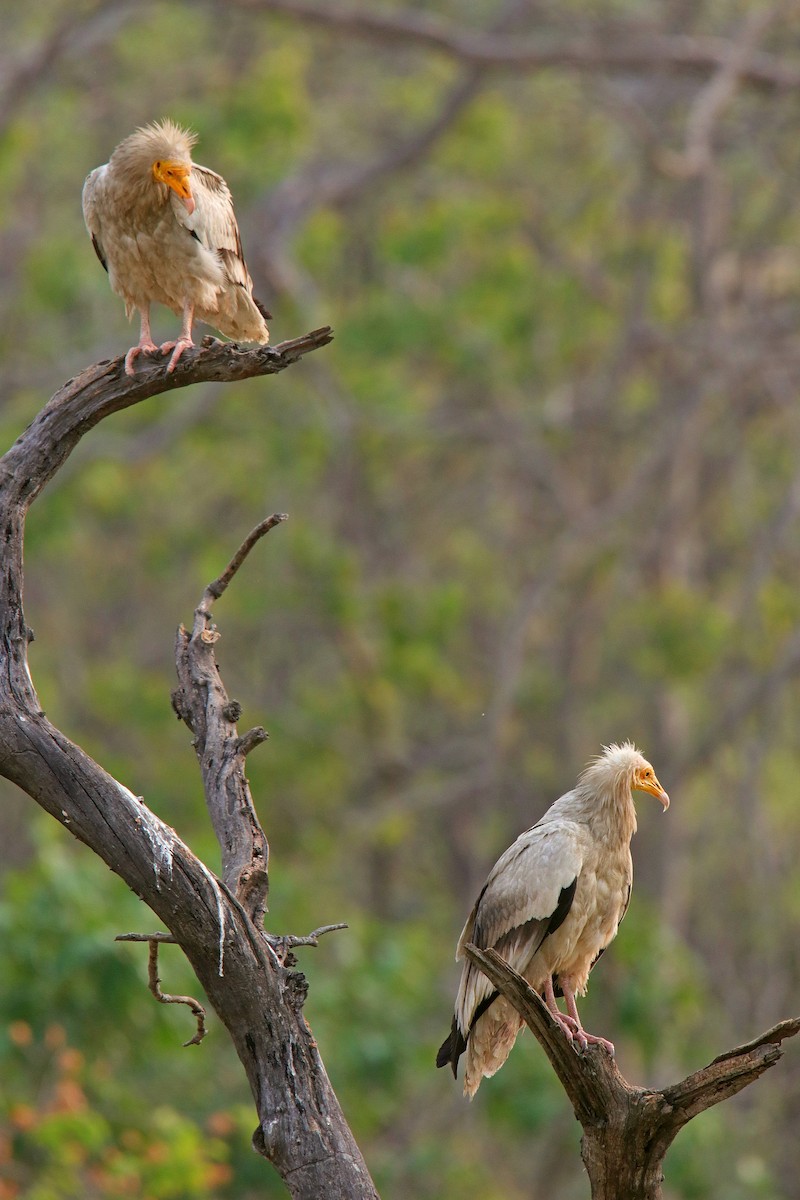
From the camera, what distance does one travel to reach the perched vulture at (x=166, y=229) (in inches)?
201

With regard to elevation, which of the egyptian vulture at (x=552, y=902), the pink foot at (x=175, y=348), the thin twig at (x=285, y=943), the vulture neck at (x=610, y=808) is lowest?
the thin twig at (x=285, y=943)

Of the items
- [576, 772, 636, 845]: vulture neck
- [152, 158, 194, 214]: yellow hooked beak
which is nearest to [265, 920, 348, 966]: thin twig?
[576, 772, 636, 845]: vulture neck

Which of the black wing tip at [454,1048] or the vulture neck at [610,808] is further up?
the vulture neck at [610,808]

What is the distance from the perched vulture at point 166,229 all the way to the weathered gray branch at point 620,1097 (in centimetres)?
227

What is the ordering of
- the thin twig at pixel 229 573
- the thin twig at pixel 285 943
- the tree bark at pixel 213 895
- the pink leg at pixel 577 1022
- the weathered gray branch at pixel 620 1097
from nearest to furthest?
the weathered gray branch at pixel 620 1097 → the tree bark at pixel 213 895 → the thin twig at pixel 285 943 → the pink leg at pixel 577 1022 → the thin twig at pixel 229 573

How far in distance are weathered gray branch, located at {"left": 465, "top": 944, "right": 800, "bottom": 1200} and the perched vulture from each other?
7.45 feet

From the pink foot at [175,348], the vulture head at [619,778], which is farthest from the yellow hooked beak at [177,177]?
the vulture head at [619,778]

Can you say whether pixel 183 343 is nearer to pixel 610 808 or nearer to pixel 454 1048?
pixel 610 808

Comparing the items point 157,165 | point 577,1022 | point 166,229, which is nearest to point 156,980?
point 577,1022

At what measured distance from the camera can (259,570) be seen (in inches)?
619

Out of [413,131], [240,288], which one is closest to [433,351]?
[413,131]

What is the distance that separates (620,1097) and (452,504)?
49.0ft

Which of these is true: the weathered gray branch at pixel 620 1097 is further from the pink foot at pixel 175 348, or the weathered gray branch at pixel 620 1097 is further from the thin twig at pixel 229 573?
the pink foot at pixel 175 348

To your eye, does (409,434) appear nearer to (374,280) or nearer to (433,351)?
(433,351)
